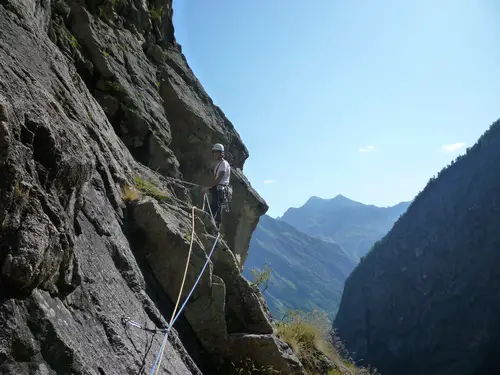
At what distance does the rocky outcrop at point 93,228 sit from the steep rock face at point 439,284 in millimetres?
98929

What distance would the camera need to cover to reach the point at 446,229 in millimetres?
113688

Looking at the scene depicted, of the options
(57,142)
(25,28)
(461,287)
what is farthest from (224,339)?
(461,287)

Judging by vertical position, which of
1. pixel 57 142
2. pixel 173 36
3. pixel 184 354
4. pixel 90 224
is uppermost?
pixel 173 36

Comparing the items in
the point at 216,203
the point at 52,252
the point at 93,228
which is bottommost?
the point at 52,252

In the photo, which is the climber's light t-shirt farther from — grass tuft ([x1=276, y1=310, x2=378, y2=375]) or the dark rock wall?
grass tuft ([x1=276, y1=310, x2=378, y2=375])

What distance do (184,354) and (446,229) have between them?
121404 mm

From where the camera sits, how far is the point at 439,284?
352 ft

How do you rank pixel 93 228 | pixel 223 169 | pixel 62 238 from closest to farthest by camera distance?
pixel 62 238, pixel 93 228, pixel 223 169

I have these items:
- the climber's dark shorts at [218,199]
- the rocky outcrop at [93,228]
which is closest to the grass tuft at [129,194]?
the rocky outcrop at [93,228]

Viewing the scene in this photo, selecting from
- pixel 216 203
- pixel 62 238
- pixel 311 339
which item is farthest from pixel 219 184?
pixel 62 238

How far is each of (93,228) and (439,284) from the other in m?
117

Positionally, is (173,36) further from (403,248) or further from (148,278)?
(403,248)

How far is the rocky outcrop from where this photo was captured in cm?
286

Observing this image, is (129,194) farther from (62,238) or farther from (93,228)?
(62,238)
